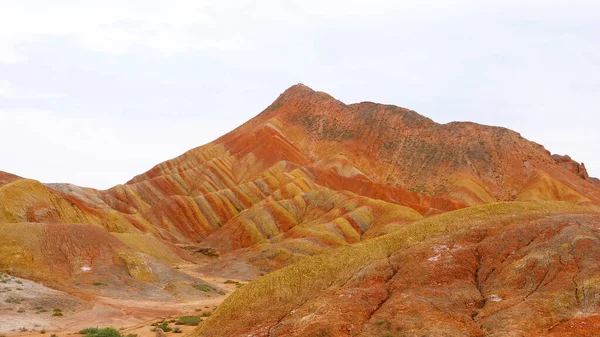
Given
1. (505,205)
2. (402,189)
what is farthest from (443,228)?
(402,189)

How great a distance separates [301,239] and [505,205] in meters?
61.3

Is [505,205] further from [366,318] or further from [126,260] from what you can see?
[126,260]

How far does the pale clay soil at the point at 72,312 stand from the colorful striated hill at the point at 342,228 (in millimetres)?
4432

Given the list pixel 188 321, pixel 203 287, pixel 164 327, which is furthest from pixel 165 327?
pixel 203 287

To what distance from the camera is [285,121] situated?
17788 centimetres

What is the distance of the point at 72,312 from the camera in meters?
38.2

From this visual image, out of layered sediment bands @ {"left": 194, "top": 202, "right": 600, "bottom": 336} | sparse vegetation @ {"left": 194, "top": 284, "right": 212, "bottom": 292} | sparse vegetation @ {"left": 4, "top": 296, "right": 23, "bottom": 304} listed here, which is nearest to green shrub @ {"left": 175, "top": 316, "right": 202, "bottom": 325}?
layered sediment bands @ {"left": 194, "top": 202, "right": 600, "bottom": 336}

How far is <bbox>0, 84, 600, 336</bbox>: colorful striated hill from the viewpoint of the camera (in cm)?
2333

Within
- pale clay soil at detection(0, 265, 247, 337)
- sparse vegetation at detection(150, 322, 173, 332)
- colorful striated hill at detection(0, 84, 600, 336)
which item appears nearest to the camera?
colorful striated hill at detection(0, 84, 600, 336)

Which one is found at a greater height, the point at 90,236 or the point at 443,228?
the point at 90,236

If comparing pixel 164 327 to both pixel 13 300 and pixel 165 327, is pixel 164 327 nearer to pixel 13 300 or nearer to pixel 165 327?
pixel 165 327

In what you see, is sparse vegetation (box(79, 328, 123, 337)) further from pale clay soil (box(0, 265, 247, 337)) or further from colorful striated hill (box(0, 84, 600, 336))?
colorful striated hill (box(0, 84, 600, 336))

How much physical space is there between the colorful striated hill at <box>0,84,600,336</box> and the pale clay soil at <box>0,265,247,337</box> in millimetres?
4432

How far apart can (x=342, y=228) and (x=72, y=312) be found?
65.5 m
